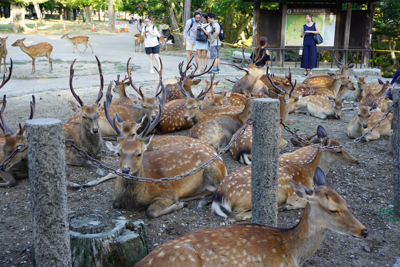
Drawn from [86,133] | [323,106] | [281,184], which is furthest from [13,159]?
[323,106]

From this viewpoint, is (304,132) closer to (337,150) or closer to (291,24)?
(337,150)

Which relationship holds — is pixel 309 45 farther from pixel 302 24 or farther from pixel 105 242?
pixel 105 242

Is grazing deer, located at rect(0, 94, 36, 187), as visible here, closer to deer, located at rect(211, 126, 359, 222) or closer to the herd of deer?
the herd of deer

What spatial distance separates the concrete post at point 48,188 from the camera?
205cm

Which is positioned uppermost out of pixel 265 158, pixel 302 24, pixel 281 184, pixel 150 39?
pixel 302 24

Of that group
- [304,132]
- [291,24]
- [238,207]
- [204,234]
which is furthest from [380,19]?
[204,234]

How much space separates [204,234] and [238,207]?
3.82ft

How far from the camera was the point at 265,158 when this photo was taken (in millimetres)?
2771

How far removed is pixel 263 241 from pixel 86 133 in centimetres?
319

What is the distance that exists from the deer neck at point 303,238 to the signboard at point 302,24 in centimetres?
1139

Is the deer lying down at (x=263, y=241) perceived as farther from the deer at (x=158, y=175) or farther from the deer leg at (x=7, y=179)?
the deer leg at (x=7, y=179)

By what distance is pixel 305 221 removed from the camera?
2.49 meters

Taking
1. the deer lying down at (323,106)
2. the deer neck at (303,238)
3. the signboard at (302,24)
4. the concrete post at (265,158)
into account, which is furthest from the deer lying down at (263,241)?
the signboard at (302,24)

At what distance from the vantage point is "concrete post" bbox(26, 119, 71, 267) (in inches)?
80.7
